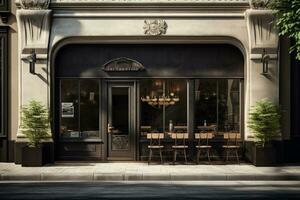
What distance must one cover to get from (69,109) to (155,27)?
163 inches

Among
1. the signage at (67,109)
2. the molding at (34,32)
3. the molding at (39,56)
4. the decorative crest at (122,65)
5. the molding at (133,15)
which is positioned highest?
the molding at (133,15)

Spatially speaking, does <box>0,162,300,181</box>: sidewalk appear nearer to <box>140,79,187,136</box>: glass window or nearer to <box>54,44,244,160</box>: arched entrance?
<box>54,44,244,160</box>: arched entrance

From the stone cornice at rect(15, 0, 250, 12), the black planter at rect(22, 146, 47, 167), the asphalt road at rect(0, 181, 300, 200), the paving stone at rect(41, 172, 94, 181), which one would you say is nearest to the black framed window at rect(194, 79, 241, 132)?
the stone cornice at rect(15, 0, 250, 12)

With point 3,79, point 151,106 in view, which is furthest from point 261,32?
point 3,79

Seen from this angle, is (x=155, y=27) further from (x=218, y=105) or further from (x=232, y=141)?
(x=232, y=141)

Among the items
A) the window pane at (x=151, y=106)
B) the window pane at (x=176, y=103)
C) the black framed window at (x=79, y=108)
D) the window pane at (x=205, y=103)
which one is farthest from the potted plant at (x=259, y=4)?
the black framed window at (x=79, y=108)

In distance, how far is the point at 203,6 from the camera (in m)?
20.0

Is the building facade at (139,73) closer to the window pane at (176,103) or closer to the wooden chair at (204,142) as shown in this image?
the window pane at (176,103)

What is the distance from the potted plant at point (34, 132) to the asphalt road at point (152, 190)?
2887mm

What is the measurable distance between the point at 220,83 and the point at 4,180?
322 inches

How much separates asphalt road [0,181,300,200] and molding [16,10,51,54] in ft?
18.4

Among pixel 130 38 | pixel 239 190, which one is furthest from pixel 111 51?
Result: pixel 239 190

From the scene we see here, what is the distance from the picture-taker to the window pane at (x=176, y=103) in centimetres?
2067

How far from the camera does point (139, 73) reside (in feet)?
67.4
